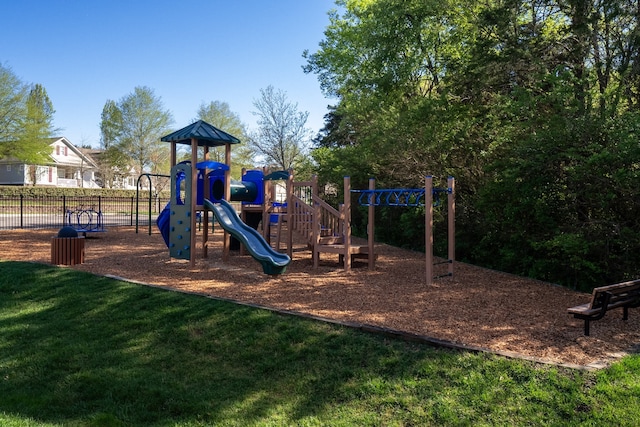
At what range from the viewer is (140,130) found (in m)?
46.8

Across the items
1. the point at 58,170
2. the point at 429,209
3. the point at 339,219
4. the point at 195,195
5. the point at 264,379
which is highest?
the point at 58,170

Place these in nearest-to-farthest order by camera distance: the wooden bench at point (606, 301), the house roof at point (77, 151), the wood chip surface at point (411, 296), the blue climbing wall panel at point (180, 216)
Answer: the wood chip surface at point (411, 296) < the wooden bench at point (606, 301) < the blue climbing wall panel at point (180, 216) < the house roof at point (77, 151)

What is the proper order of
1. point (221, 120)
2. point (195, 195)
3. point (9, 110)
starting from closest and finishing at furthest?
point (195, 195) → point (9, 110) → point (221, 120)

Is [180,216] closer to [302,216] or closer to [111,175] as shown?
[302,216]

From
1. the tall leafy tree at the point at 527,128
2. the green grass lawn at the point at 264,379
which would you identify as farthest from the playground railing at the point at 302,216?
the green grass lawn at the point at 264,379

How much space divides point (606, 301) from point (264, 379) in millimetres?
4007

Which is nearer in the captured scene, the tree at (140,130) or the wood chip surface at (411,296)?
the wood chip surface at (411,296)

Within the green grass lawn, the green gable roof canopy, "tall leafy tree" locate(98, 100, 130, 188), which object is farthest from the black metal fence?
the green grass lawn

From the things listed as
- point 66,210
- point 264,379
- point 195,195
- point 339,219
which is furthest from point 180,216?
point 66,210

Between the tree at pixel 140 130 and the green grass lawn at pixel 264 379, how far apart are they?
141ft

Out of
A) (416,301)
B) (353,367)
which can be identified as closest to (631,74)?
(416,301)

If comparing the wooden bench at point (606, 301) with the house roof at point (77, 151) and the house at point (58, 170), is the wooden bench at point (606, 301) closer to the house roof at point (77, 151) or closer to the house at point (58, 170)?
the house at point (58, 170)

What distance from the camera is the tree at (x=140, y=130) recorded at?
4647 centimetres

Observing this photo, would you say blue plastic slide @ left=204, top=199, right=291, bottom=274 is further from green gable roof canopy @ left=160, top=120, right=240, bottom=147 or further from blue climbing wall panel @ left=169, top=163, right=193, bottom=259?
green gable roof canopy @ left=160, top=120, right=240, bottom=147
